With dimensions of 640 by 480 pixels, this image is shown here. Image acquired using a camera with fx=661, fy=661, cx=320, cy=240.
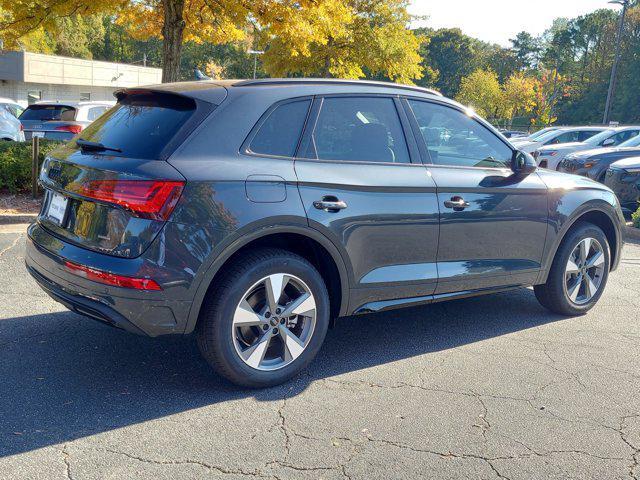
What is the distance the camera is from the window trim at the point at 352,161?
3990mm

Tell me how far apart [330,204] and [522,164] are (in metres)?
1.79

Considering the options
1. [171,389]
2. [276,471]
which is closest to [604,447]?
[276,471]

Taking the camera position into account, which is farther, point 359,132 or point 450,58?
point 450,58

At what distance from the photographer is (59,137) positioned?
13.1 m

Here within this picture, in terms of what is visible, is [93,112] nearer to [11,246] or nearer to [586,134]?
[11,246]

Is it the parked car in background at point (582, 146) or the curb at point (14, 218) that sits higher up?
the parked car in background at point (582, 146)

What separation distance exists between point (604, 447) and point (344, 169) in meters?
2.10

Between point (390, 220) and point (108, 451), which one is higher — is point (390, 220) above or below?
above

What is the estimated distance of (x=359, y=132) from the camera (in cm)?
429

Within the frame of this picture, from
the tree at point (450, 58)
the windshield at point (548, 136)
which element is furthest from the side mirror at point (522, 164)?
the tree at point (450, 58)

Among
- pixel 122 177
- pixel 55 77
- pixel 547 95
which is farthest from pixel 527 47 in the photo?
pixel 122 177

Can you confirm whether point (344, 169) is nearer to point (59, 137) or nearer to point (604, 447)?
point (604, 447)

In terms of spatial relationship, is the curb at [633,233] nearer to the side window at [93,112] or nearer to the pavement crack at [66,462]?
the pavement crack at [66,462]

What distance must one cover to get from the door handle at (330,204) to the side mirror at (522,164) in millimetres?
1656
